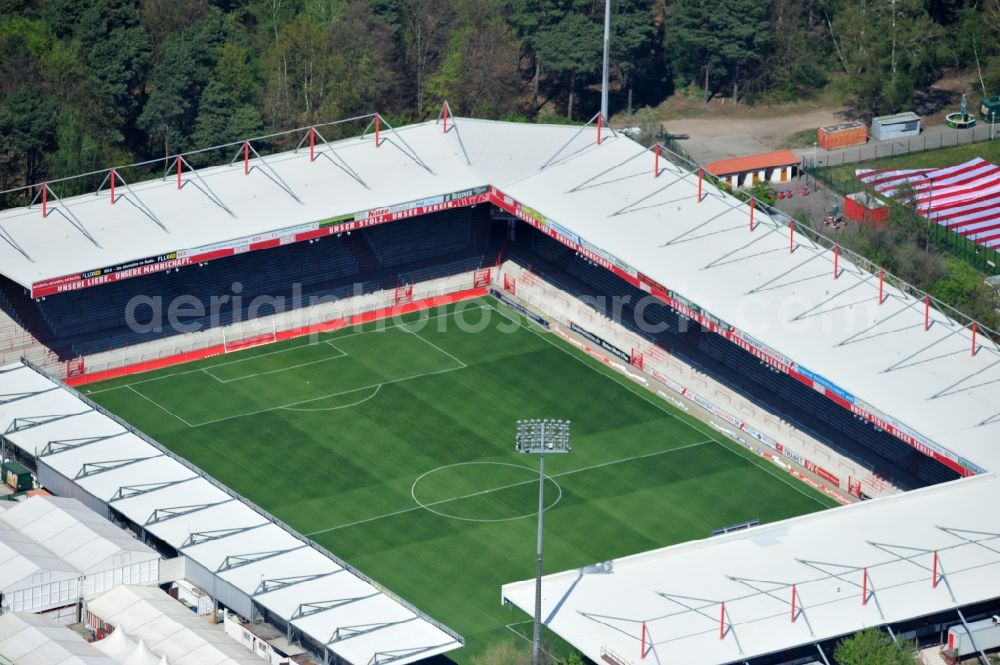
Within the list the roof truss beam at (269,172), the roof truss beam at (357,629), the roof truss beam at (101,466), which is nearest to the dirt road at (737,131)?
the roof truss beam at (269,172)

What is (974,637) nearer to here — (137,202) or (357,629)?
(357,629)

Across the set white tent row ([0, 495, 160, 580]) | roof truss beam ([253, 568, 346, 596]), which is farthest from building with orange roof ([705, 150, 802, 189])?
white tent row ([0, 495, 160, 580])

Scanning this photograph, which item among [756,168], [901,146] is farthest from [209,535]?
[901,146]

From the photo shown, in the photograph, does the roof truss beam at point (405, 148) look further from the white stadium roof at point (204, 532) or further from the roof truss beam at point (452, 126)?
the white stadium roof at point (204, 532)

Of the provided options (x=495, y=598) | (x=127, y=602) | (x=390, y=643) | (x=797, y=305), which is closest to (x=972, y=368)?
(x=797, y=305)

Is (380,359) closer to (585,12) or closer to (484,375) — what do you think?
(484,375)

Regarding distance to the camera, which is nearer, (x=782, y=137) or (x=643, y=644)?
(x=643, y=644)

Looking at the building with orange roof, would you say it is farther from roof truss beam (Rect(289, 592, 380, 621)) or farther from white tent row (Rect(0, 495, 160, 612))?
roof truss beam (Rect(289, 592, 380, 621))
